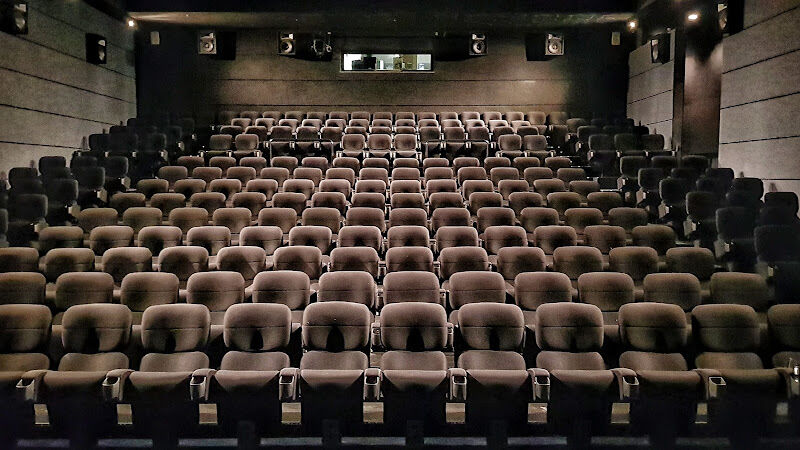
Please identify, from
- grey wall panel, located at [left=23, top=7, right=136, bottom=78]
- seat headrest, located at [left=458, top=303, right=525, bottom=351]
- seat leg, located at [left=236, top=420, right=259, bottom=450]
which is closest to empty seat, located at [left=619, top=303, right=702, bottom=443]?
seat headrest, located at [left=458, top=303, right=525, bottom=351]

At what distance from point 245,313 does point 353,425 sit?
2.59 ft

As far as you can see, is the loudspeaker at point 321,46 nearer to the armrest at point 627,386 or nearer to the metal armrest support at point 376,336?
the metal armrest support at point 376,336

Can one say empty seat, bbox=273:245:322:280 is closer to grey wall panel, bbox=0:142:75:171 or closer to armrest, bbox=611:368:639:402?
armrest, bbox=611:368:639:402

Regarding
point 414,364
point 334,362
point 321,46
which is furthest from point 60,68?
point 414,364

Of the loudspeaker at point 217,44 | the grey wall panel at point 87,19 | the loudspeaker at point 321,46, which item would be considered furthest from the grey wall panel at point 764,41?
the grey wall panel at point 87,19

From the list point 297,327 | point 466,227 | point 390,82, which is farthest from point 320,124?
point 297,327

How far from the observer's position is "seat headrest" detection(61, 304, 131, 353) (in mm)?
2867

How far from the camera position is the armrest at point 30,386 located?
2.37 m

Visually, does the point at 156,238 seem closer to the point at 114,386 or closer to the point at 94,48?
the point at 114,386

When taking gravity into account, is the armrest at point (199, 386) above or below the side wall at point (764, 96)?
below

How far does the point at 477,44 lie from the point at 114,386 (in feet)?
24.5

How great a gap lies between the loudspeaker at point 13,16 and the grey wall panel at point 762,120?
640cm

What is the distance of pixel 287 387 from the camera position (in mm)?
2447

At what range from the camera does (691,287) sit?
10.8 feet
